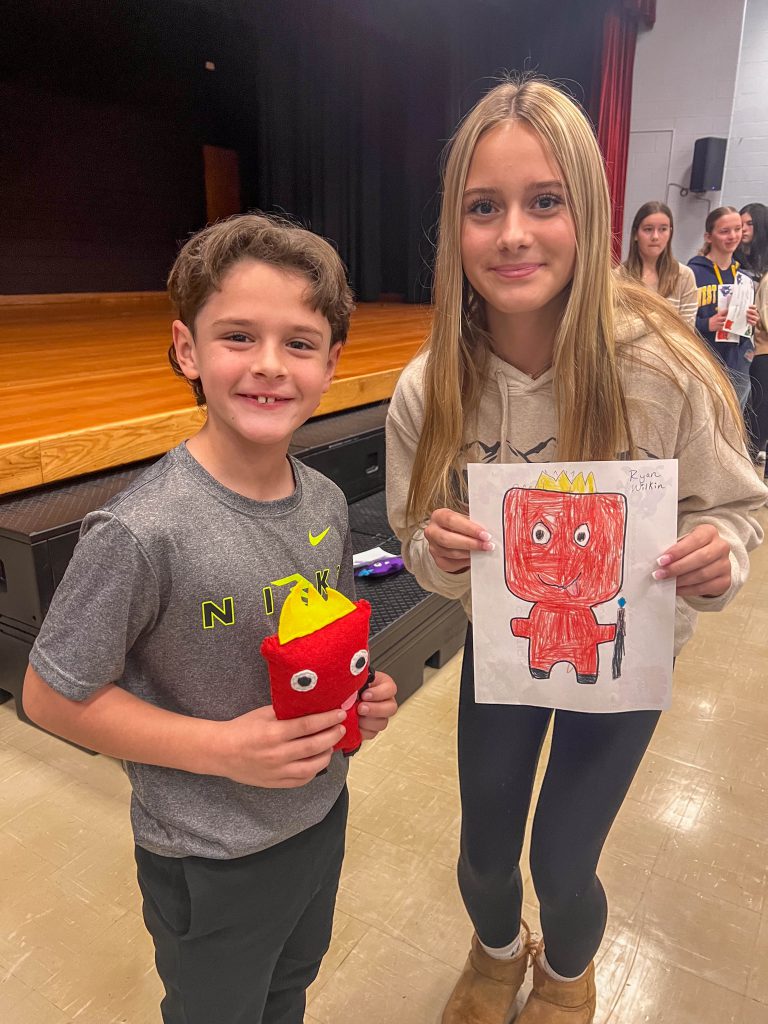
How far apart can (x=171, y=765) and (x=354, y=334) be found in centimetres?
391

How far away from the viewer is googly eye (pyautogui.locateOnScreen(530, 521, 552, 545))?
0.80 meters

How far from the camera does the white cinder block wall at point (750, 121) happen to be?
18.2ft

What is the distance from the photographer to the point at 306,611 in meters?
0.61

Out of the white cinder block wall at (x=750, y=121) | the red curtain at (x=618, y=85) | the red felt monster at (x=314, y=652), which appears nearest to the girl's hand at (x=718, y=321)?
the red curtain at (x=618, y=85)

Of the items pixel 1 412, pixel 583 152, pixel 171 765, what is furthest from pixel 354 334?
pixel 171 765

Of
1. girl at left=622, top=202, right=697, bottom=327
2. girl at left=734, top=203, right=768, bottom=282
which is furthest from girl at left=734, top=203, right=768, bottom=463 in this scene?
girl at left=622, top=202, right=697, bottom=327

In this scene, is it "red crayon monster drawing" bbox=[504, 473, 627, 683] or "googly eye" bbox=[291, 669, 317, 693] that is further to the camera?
"red crayon monster drawing" bbox=[504, 473, 627, 683]

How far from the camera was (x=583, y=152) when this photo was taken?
771 millimetres

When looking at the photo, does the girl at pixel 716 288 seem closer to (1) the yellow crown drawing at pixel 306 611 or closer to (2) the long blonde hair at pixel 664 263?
(2) the long blonde hair at pixel 664 263

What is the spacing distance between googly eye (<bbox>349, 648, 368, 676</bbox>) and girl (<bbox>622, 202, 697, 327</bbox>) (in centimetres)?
292

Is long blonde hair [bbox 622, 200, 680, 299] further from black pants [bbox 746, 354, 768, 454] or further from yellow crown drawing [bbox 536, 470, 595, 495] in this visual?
yellow crown drawing [bbox 536, 470, 595, 495]

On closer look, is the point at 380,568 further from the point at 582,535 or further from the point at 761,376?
the point at 761,376

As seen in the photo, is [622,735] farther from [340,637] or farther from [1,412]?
[1,412]

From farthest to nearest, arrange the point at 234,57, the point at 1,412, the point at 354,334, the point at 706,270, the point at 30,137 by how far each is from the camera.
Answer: the point at 234,57 < the point at 30,137 < the point at 354,334 < the point at 706,270 < the point at 1,412
